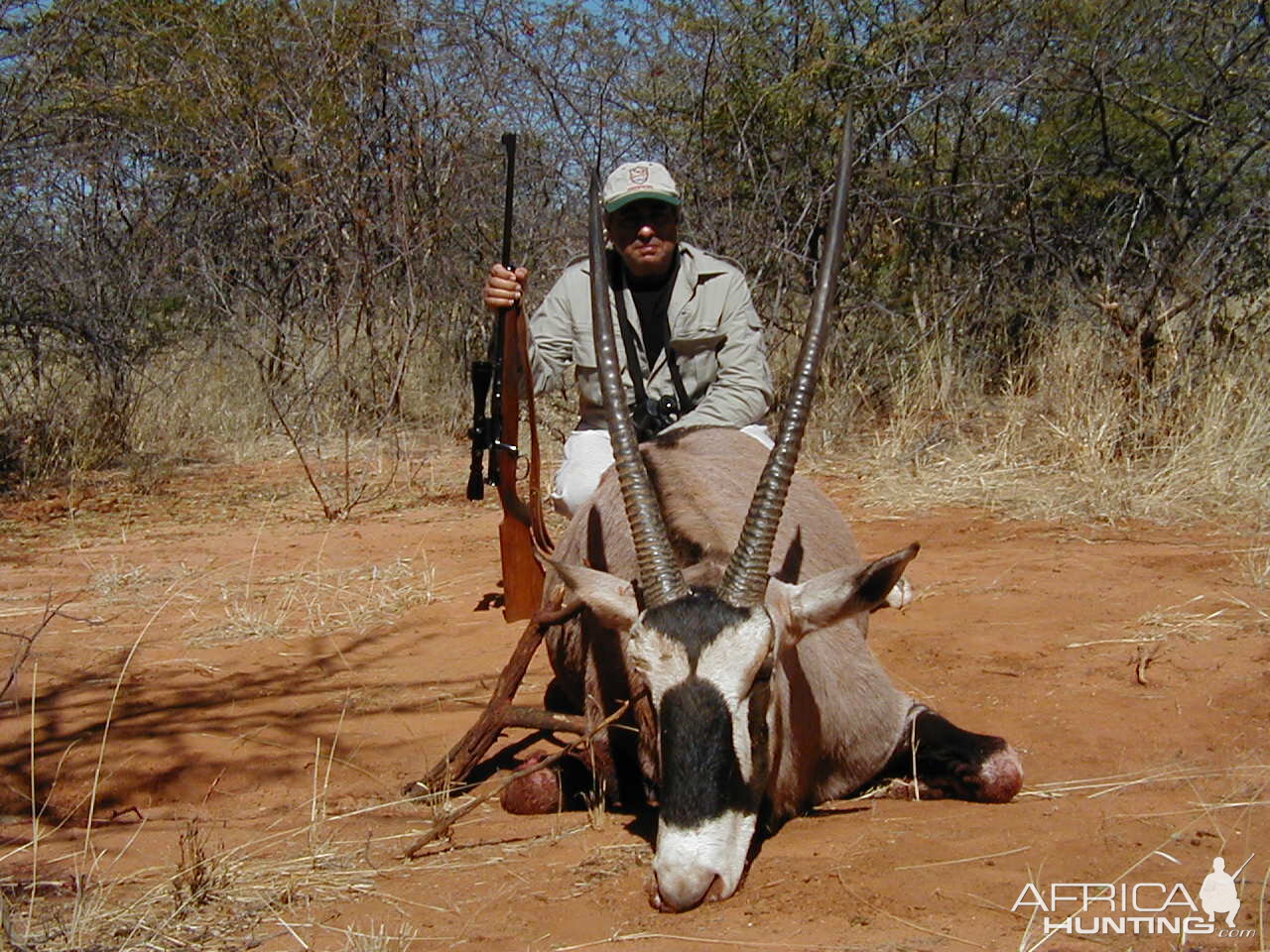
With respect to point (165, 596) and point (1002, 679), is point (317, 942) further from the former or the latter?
point (165, 596)

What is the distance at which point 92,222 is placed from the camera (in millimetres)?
11422

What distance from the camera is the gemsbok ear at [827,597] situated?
344 centimetres

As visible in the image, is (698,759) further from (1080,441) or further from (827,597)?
(1080,441)

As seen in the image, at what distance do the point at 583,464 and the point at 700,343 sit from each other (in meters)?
0.77

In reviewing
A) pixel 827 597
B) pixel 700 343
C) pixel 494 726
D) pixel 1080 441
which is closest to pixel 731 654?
pixel 827 597

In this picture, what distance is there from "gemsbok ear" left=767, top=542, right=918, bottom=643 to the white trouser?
181 centimetres

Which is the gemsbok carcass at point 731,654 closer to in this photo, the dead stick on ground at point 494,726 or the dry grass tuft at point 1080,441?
the dead stick on ground at point 494,726

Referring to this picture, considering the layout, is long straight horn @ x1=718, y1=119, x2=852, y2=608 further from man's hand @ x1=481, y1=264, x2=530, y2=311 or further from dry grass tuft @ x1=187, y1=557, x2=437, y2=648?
dry grass tuft @ x1=187, y1=557, x2=437, y2=648

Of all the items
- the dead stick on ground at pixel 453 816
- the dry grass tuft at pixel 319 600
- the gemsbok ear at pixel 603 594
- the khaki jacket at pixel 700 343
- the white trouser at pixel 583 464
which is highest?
the khaki jacket at pixel 700 343

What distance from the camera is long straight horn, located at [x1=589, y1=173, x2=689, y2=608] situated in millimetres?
3352

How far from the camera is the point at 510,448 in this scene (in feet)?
18.7

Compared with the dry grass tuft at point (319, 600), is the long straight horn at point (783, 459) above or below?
above

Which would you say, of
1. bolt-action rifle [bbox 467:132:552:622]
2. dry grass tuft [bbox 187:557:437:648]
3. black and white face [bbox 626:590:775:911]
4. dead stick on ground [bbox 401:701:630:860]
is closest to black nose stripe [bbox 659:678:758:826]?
black and white face [bbox 626:590:775:911]

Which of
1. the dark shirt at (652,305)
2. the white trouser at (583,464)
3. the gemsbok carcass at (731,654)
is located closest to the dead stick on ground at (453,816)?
the gemsbok carcass at (731,654)
